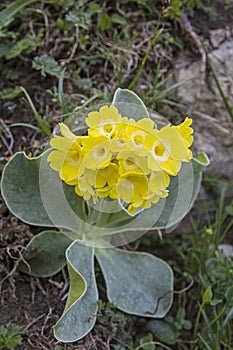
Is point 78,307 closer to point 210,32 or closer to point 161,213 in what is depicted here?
point 161,213

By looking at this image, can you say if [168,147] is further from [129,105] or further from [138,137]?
[129,105]

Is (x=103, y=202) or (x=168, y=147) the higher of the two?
(x=168, y=147)

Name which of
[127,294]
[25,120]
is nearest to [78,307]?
[127,294]

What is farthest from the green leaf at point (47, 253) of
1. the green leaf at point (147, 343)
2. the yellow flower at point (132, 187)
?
the yellow flower at point (132, 187)

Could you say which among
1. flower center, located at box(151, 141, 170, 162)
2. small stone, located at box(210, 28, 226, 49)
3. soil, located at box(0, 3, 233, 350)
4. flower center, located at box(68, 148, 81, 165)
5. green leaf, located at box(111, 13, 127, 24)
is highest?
flower center, located at box(68, 148, 81, 165)

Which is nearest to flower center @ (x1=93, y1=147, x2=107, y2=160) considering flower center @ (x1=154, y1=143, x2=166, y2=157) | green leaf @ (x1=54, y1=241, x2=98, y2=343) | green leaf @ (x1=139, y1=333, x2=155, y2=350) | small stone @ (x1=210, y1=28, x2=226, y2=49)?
flower center @ (x1=154, y1=143, x2=166, y2=157)

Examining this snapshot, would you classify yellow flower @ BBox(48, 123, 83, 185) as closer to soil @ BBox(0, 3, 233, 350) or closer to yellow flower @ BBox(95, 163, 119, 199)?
yellow flower @ BBox(95, 163, 119, 199)

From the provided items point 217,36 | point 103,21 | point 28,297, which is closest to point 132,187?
point 28,297
